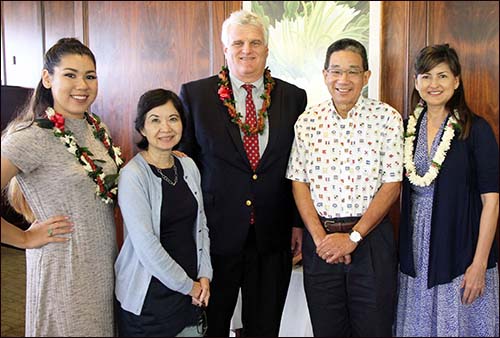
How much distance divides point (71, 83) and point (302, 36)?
4.49 feet

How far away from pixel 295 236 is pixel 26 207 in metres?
1.12

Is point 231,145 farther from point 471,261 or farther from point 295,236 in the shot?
point 471,261

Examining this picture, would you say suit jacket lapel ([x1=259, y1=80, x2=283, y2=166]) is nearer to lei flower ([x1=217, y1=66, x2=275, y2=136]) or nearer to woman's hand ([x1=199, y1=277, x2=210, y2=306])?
lei flower ([x1=217, y1=66, x2=275, y2=136])

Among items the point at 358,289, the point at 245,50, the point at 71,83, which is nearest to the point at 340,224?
the point at 358,289

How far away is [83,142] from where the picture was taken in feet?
4.92

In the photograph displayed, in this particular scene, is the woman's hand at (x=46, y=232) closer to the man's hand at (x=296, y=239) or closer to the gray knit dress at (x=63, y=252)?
the gray knit dress at (x=63, y=252)

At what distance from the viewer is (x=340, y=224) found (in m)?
1.70

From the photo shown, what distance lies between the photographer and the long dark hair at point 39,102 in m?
1.44

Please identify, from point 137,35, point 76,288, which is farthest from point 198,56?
point 76,288

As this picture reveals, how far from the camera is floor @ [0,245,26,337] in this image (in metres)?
1.46

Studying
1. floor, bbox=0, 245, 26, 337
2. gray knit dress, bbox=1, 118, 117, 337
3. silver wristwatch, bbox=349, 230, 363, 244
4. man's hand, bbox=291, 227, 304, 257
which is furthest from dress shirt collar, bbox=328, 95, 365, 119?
floor, bbox=0, 245, 26, 337

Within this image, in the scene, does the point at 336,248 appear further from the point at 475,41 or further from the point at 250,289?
the point at 475,41

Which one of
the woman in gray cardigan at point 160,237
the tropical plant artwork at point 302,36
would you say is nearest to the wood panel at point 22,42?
the woman in gray cardigan at point 160,237

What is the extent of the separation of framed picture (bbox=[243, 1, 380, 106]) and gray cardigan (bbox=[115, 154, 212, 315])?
122cm
